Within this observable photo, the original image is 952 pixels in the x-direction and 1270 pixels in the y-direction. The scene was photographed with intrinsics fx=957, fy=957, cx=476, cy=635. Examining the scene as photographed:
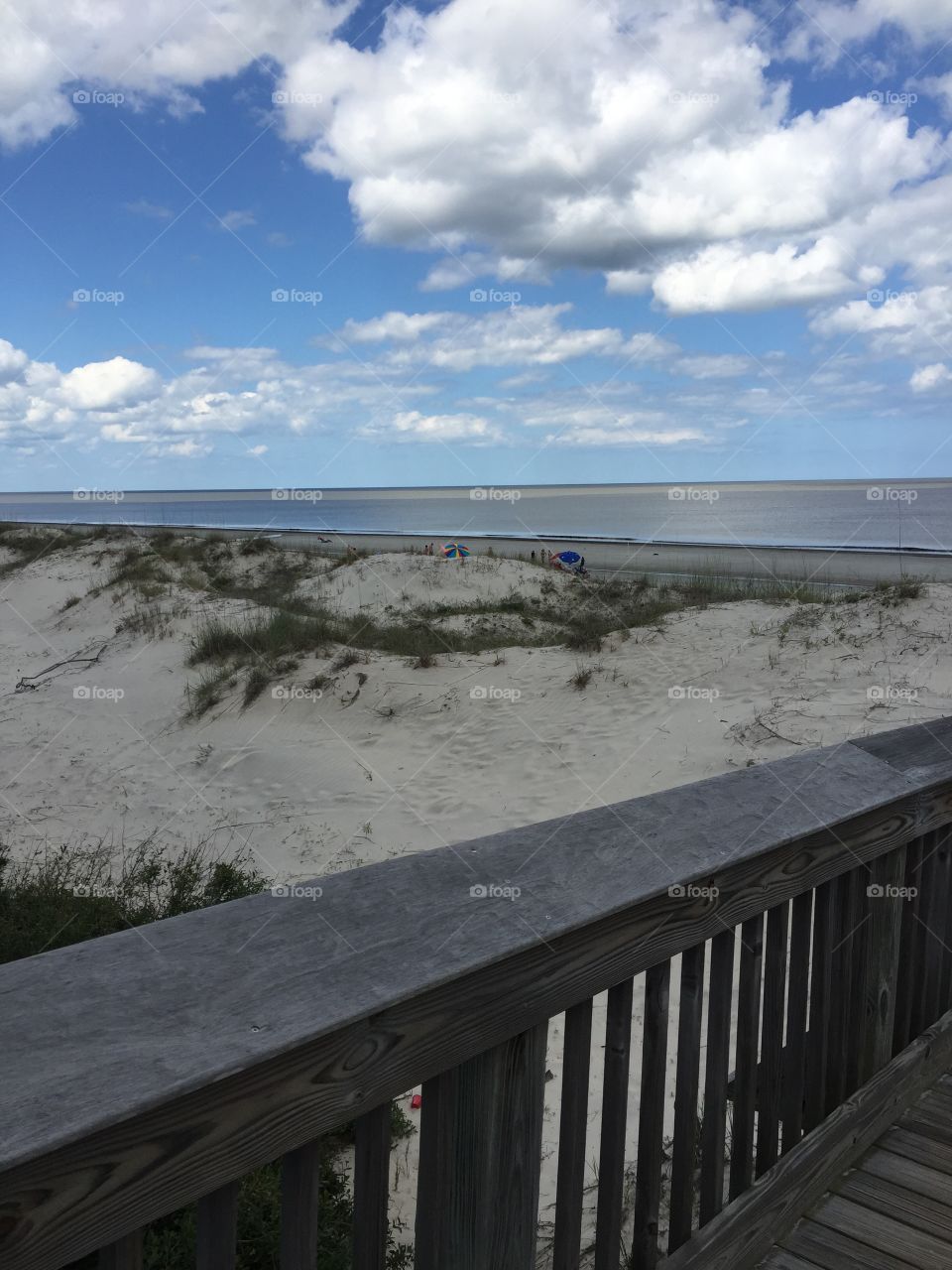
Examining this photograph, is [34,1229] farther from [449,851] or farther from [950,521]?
[950,521]

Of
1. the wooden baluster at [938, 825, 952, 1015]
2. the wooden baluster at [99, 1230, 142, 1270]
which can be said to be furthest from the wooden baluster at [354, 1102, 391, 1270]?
the wooden baluster at [938, 825, 952, 1015]

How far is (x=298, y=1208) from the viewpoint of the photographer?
124 cm

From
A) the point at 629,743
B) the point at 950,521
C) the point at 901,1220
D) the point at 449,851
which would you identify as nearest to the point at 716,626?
the point at 629,743

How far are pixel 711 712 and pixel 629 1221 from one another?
348 inches

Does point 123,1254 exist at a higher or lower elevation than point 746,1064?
higher

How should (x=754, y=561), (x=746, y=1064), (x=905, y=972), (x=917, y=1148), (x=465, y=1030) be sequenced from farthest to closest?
(x=754, y=561) < (x=905, y=972) < (x=917, y=1148) < (x=746, y=1064) < (x=465, y=1030)

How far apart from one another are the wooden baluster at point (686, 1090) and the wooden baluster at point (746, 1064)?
7.7 inches

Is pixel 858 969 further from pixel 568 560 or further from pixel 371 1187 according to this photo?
pixel 568 560

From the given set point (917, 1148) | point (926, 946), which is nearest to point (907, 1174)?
point (917, 1148)

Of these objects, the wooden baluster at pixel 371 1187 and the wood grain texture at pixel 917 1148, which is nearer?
the wooden baluster at pixel 371 1187

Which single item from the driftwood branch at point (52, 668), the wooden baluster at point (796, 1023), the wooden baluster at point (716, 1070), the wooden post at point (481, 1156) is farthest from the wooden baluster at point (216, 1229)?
the driftwood branch at point (52, 668)

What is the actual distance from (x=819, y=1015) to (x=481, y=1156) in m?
1.40

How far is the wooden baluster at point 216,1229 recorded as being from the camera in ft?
3.73

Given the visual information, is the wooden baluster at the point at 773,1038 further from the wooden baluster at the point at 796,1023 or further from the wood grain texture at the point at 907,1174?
the wood grain texture at the point at 907,1174
